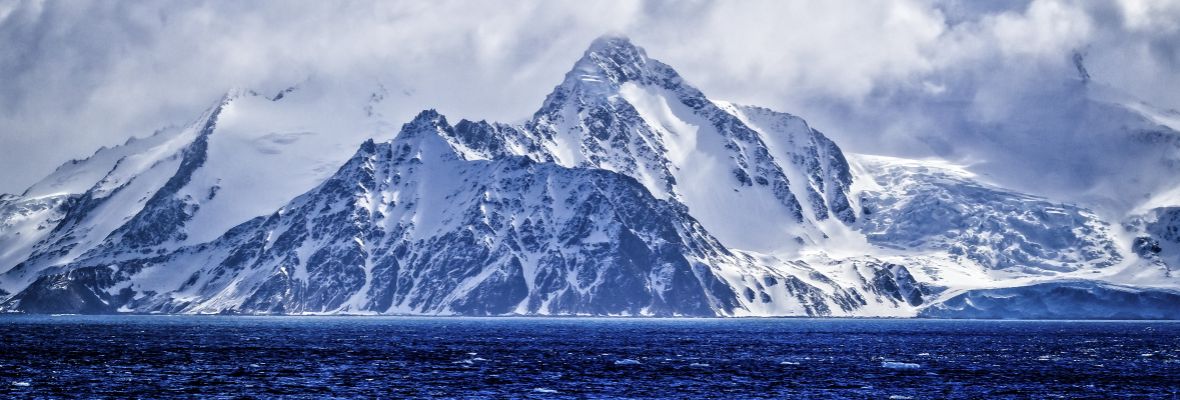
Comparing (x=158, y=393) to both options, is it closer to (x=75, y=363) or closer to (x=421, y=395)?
(x=421, y=395)

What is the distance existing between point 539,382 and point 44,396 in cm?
5409

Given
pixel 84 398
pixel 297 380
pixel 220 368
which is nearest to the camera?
pixel 84 398

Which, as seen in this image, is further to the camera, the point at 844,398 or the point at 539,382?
the point at 539,382

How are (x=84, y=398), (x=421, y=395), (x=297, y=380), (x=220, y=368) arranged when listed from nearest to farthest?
(x=84, y=398), (x=421, y=395), (x=297, y=380), (x=220, y=368)

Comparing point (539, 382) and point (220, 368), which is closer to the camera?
point (539, 382)

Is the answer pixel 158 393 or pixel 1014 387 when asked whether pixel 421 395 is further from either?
pixel 1014 387

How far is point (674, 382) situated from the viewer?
176000 millimetres

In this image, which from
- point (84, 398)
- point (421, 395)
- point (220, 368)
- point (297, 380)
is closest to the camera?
point (84, 398)

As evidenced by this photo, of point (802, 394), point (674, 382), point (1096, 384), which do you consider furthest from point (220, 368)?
point (1096, 384)

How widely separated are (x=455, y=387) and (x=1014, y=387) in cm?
6234

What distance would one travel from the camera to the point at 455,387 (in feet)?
541

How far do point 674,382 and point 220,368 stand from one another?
56.9m

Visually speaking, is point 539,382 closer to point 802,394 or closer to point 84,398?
point 802,394

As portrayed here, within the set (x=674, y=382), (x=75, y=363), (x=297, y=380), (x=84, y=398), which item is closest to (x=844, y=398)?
(x=674, y=382)
